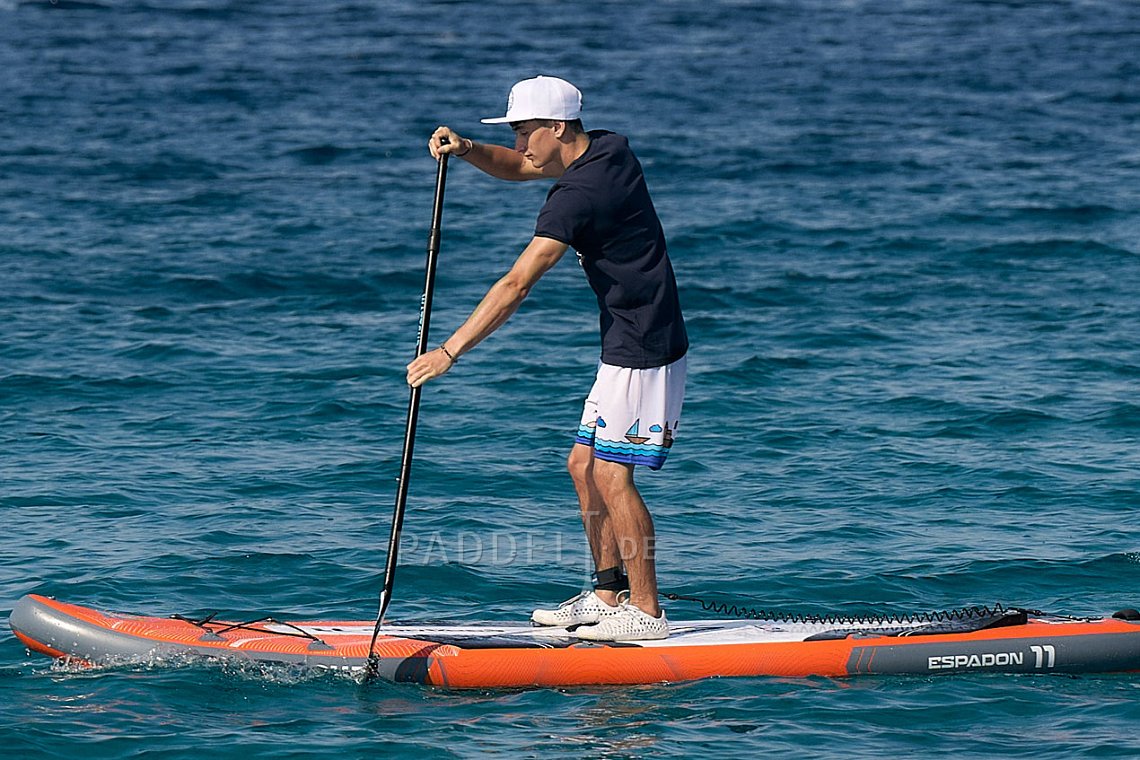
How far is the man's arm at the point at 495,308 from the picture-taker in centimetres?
784

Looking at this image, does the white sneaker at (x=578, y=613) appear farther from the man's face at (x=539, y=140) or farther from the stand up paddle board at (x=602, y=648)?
the man's face at (x=539, y=140)

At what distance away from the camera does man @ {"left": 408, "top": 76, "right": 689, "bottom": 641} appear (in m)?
7.93

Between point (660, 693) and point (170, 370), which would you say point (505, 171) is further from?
point (170, 370)

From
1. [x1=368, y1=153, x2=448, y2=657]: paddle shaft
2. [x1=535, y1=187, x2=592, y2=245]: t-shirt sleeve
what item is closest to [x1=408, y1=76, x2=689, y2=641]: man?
[x1=535, y1=187, x2=592, y2=245]: t-shirt sleeve

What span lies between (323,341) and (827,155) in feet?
35.5

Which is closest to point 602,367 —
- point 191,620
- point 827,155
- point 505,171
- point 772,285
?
point 505,171

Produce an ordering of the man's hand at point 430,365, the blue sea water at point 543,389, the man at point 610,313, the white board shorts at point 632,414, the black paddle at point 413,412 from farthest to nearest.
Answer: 1. the black paddle at point 413,412
2. the white board shorts at point 632,414
3. the blue sea water at point 543,389
4. the man at point 610,313
5. the man's hand at point 430,365

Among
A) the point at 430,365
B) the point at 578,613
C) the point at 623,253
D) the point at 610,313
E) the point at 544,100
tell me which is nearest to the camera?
the point at 430,365

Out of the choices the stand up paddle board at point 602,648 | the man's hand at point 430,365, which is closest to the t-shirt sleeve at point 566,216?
the man's hand at point 430,365

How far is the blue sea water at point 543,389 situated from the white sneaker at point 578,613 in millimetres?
506

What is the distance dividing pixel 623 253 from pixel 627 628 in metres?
1.77

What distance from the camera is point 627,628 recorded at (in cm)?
844

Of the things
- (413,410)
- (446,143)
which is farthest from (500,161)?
(413,410)

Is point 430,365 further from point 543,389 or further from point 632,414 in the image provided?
point 543,389
